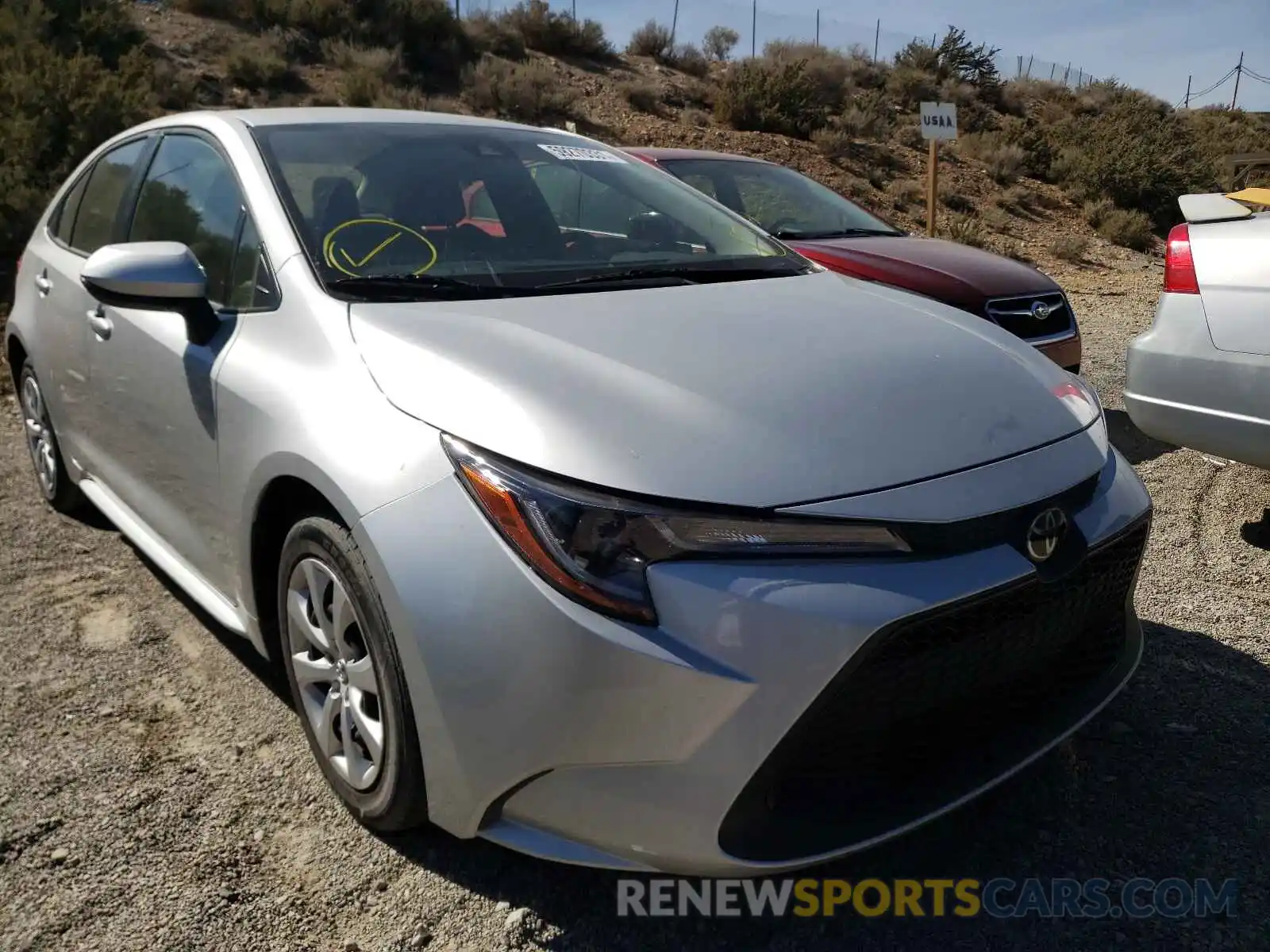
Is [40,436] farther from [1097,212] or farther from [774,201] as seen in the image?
[1097,212]

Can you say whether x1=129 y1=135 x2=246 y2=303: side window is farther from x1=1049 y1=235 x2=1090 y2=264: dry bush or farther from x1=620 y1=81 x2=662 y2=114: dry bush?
x1=620 y1=81 x2=662 y2=114: dry bush

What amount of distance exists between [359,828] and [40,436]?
9.48ft

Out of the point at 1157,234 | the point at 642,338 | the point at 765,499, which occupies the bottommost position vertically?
the point at 1157,234

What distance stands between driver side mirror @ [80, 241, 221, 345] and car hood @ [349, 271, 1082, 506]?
1.77ft

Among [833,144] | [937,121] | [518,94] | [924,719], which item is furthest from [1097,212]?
[924,719]

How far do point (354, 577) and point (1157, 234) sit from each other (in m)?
19.0

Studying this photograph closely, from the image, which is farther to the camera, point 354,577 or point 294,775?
point 294,775

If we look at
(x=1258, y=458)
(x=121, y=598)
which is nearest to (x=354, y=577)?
(x=121, y=598)

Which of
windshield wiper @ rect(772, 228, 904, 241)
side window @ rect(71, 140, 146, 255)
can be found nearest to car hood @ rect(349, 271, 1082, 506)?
side window @ rect(71, 140, 146, 255)

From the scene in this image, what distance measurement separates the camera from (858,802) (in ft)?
5.97

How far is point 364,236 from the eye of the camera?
2529 millimetres

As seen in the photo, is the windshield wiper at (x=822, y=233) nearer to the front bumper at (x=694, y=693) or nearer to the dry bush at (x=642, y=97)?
the front bumper at (x=694, y=693)

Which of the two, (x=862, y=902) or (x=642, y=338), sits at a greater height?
(x=642, y=338)

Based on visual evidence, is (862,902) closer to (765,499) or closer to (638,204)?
(765,499)
